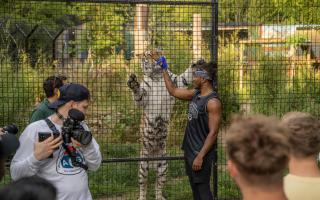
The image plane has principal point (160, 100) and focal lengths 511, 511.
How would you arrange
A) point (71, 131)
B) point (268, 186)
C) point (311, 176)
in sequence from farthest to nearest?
point (71, 131)
point (311, 176)
point (268, 186)

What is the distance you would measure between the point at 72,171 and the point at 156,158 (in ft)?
8.21

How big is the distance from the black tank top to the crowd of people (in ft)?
0.03

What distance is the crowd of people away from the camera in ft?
7.02

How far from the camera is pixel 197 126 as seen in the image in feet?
17.1

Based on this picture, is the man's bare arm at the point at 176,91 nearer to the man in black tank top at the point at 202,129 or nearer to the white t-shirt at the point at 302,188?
the man in black tank top at the point at 202,129

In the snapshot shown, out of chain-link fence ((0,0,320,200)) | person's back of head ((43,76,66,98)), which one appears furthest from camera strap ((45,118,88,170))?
person's back of head ((43,76,66,98))

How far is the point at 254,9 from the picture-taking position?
6.69 metres

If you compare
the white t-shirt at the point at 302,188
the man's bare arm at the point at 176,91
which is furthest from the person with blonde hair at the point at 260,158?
the man's bare arm at the point at 176,91

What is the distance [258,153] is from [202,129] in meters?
3.09

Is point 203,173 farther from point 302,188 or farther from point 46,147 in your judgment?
point 302,188

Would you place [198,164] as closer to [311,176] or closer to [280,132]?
[311,176]

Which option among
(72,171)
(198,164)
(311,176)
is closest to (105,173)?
(198,164)

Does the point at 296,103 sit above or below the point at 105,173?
above

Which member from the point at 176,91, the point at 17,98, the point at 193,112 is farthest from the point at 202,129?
the point at 17,98
